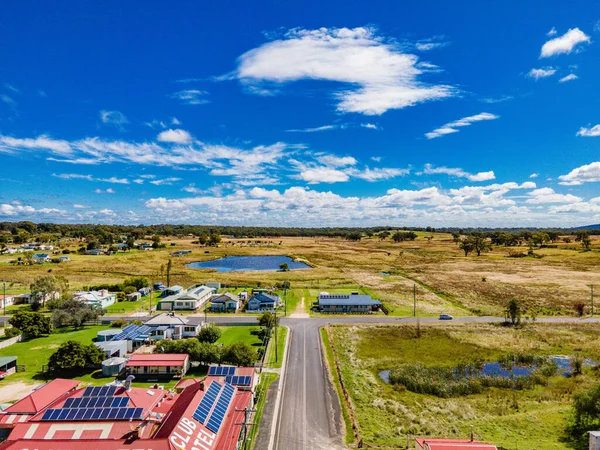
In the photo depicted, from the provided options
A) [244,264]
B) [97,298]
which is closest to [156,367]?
[97,298]

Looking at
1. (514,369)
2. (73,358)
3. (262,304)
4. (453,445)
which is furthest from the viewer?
(262,304)

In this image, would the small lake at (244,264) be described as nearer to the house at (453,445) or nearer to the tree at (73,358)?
the tree at (73,358)

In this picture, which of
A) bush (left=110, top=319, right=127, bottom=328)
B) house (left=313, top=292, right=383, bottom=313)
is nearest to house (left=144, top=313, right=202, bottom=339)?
bush (left=110, top=319, right=127, bottom=328)

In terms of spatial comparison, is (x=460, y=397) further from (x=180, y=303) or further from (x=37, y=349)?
(x=180, y=303)

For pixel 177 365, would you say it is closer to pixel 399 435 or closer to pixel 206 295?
pixel 399 435

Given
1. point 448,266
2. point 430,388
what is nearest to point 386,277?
point 448,266

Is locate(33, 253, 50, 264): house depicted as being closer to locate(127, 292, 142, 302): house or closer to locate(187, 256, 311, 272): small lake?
locate(187, 256, 311, 272): small lake
